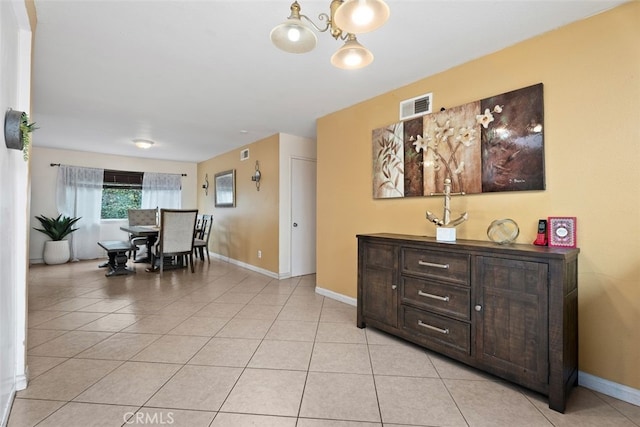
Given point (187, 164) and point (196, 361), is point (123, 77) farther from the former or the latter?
point (187, 164)

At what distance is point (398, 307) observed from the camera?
89.7 inches

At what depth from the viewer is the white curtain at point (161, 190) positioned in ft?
21.7

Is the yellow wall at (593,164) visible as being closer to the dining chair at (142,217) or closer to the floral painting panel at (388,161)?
the floral painting panel at (388,161)

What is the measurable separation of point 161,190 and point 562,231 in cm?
737

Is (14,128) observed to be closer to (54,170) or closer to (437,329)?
(437,329)

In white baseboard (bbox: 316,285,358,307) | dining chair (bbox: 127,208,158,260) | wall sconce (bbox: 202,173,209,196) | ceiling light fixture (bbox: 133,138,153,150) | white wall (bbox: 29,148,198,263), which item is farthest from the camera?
wall sconce (bbox: 202,173,209,196)

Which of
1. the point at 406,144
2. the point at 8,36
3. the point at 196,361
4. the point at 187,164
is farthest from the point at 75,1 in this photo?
the point at 187,164

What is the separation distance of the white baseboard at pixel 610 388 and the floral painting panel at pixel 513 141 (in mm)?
1214

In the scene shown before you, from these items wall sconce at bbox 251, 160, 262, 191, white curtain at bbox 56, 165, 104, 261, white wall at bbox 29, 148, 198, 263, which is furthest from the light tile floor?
white wall at bbox 29, 148, 198, 263

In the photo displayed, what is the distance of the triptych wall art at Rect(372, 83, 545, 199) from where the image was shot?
6.40 ft

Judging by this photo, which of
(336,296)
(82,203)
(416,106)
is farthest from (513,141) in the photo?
(82,203)

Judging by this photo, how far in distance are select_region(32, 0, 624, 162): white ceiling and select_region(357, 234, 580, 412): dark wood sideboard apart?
1447 mm

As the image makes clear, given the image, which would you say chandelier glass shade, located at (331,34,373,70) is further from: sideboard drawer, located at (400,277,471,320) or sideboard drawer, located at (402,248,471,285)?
sideboard drawer, located at (400,277,471,320)

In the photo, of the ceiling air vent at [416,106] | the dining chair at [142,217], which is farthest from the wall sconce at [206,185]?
the ceiling air vent at [416,106]
